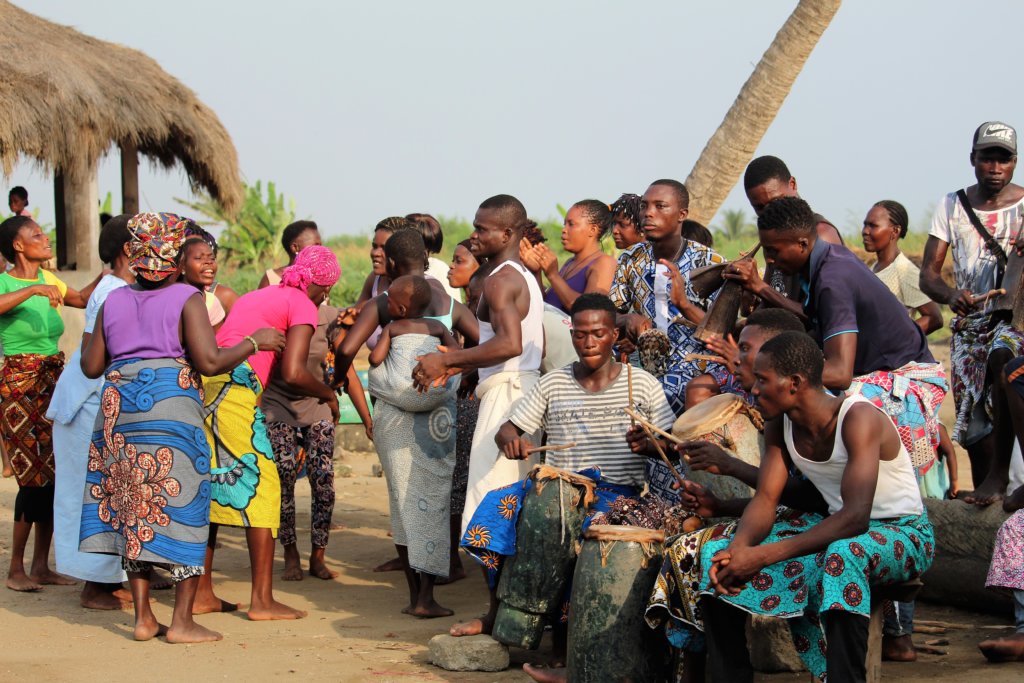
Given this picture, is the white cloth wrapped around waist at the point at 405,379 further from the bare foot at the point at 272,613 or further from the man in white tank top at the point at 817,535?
the man in white tank top at the point at 817,535

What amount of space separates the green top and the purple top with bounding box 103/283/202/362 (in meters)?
1.63

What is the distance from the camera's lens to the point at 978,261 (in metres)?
6.69

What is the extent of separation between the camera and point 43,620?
6.49 meters

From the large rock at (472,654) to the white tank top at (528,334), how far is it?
1.43 m

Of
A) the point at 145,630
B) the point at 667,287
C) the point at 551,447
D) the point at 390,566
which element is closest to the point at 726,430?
the point at 551,447

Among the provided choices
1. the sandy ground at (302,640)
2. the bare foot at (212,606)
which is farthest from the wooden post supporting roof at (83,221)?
the bare foot at (212,606)

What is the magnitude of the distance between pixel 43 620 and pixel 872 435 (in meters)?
4.52

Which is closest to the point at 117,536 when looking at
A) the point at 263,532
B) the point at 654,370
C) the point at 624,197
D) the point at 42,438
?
the point at 263,532

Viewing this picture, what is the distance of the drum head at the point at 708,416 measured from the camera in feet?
16.4

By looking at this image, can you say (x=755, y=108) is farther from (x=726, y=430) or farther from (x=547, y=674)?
(x=547, y=674)

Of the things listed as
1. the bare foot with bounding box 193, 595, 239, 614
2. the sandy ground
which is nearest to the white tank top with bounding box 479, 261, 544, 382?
the sandy ground

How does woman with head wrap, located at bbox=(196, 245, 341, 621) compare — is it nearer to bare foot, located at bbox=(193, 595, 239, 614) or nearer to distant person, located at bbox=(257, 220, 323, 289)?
bare foot, located at bbox=(193, 595, 239, 614)

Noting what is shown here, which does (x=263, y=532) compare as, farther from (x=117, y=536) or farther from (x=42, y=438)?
(x=42, y=438)

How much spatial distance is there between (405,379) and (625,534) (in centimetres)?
200
